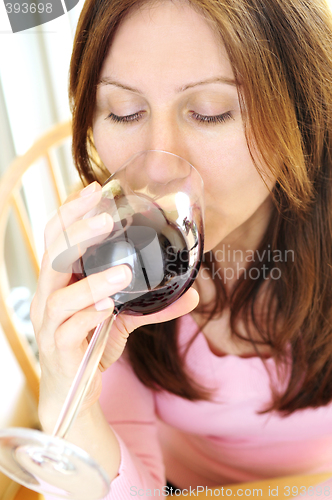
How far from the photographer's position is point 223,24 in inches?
21.7

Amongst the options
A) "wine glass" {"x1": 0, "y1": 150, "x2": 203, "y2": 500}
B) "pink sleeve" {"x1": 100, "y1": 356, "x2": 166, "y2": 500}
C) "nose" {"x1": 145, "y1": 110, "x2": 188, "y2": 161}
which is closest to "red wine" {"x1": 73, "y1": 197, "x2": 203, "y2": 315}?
"wine glass" {"x1": 0, "y1": 150, "x2": 203, "y2": 500}

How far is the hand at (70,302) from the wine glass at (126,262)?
11 millimetres

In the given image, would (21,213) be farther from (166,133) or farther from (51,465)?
(51,465)

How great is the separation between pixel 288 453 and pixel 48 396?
23.2 inches

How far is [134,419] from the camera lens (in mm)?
875

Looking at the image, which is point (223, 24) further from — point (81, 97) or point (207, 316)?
point (207, 316)

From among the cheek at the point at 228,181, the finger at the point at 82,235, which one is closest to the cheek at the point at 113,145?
the cheek at the point at 228,181

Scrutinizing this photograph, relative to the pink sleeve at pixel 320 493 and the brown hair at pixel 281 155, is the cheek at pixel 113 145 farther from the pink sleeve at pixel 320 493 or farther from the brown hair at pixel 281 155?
the pink sleeve at pixel 320 493

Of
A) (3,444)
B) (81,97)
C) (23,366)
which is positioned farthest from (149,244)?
(23,366)

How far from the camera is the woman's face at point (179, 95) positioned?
0.56m

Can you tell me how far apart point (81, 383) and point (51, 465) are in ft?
0.26

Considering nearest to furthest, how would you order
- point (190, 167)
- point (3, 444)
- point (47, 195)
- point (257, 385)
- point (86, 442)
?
point (3, 444) < point (190, 167) < point (86, 442) < point (257, 385) < point (47, 195)

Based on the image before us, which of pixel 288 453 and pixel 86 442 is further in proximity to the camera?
pixel 288 453

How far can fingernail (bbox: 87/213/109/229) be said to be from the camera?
455mm
